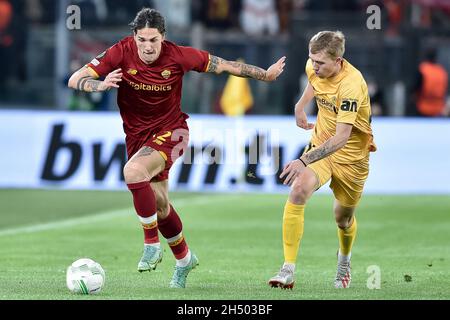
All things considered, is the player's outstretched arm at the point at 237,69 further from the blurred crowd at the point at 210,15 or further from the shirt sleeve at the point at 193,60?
the blurred crowd at the point at 210,15

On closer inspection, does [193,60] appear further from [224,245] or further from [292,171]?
[224,245]

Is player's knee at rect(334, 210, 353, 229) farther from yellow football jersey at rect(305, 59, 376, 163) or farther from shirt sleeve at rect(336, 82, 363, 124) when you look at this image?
shirt sleeve at rect(336, 82, 363, 124)

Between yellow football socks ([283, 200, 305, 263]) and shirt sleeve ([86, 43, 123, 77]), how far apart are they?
5.67 feet

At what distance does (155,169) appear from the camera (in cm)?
1014

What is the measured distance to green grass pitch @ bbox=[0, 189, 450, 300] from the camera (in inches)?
395

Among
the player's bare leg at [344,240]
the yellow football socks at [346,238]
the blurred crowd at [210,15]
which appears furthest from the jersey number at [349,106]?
the blurred crowd at [210,15]

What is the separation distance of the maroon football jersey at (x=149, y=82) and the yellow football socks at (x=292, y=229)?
1.19 m

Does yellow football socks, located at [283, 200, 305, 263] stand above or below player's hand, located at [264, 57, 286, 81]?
below

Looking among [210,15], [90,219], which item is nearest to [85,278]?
[90,219]

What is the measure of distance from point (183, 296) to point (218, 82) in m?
14.4

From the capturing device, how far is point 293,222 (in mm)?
10016

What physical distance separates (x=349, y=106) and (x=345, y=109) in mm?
38

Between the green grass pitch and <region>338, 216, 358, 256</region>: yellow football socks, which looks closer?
the green grass pitch

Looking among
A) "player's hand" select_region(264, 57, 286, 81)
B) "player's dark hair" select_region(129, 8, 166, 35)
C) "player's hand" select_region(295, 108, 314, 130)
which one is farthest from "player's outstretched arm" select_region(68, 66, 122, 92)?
"player's hand" select_region(295, 108, 314, 130)
